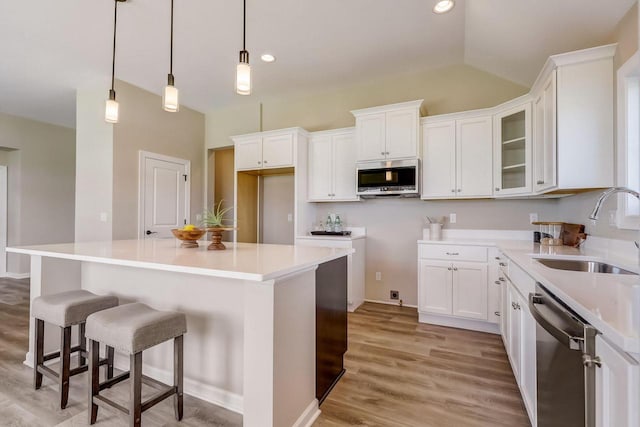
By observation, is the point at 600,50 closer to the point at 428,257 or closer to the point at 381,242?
the point at 428,257

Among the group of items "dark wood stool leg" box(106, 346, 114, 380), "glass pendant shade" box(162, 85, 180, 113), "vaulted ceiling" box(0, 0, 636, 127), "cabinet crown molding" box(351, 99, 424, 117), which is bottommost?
"dark wood stool leg" box(106, 346, 114, 380)

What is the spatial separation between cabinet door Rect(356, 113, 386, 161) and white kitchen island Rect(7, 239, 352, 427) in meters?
1.87

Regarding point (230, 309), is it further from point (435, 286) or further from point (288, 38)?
point (288, 38)

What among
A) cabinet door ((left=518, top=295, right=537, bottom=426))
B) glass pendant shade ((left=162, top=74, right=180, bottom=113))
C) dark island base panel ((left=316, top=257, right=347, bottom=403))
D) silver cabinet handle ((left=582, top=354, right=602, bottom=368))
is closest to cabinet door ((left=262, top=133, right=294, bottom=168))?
glass pendant shade ((left=162, top=74, right=180, bottom=113))

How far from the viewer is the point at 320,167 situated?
158 inches

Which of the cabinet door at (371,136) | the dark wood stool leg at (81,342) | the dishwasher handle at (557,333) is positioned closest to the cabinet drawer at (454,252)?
the cabinet door at (371,136)

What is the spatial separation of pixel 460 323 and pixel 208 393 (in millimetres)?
2444

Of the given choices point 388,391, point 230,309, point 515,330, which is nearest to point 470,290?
point 515,330

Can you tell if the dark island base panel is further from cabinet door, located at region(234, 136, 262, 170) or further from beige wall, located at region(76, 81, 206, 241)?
beige wall, located at region(76, 81, 206, 241)

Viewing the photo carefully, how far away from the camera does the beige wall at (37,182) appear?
5.19 metres

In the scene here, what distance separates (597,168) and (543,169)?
A: 41 cm

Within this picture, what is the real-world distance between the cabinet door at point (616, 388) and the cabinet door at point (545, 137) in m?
1.80

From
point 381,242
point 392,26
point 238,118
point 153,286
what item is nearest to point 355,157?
point 381,242

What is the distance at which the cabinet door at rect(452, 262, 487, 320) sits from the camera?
2896 mm
